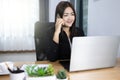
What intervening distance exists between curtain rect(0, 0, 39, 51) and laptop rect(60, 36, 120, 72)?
8.30 feet

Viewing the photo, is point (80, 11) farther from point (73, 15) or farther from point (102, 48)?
point (102, 48)

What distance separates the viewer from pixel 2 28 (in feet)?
11.9

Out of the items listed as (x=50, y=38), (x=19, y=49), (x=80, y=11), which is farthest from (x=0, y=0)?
(x=50, y=38)

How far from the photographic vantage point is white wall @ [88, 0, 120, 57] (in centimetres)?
180

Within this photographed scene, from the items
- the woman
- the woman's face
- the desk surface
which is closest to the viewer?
the desk surface

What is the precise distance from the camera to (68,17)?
180 centimetres

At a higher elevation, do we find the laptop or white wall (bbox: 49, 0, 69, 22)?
white wall (bbox: 49, 0, 69, 22)

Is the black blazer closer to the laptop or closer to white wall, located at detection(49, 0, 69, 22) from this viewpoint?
the laptop

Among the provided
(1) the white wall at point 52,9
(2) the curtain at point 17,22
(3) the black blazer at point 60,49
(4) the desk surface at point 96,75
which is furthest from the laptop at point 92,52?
(2) the curtain at point 17,22

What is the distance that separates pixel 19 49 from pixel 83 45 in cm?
271

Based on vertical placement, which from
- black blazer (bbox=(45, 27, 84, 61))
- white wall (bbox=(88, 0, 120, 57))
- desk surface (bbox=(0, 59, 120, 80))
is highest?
white wall (bbox=(88, 0, 120, 57))

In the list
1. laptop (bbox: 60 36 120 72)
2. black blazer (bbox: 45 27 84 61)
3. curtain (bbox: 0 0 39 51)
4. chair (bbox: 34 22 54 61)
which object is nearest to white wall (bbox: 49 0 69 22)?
curtain (bbox: 0 0 39 51)

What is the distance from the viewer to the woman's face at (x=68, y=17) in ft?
5.86

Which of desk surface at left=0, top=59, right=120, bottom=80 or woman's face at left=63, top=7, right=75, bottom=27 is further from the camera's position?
woman's face at left=63, top=7, right=75, bottom=27
